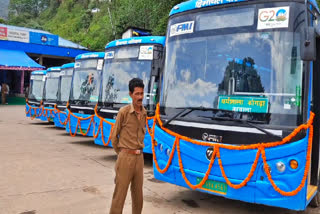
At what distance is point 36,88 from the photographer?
671 inches

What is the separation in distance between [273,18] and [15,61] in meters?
26.4

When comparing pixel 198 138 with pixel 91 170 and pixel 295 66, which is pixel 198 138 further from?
pixel 91 170

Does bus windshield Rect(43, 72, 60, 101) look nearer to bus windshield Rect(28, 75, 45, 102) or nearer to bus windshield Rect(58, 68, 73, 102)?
bus windshield Rect(28, 75, 45, 102)

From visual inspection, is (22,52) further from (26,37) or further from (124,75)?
(124,75)

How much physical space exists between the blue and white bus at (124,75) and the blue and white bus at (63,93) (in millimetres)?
4533

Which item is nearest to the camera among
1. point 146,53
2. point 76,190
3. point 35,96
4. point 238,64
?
point 238,64

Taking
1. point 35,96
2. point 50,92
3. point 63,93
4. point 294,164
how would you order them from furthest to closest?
point 35,96, point 50,92, point 63,93, point 294,164

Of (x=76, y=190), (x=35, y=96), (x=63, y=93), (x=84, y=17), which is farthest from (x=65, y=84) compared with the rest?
(x=84, y=17)

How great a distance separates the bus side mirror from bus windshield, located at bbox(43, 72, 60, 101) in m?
12.9

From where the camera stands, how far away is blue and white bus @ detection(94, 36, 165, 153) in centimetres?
741

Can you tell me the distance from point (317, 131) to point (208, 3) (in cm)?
226

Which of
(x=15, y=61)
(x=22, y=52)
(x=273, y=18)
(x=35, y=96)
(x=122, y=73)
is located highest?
(x=22, y=52)

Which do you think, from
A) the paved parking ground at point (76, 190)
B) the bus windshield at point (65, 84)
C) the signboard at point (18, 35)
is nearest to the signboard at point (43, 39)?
the signboard at point (18, 35)

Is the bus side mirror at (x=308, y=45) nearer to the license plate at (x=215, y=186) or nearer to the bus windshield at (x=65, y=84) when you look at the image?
the license plate at (x=215, y=186)
